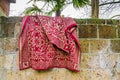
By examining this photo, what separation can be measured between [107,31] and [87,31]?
0.24m

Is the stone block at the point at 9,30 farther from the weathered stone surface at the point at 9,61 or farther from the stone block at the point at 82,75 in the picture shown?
the stone block at the point at 82,75

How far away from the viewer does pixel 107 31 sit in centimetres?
331

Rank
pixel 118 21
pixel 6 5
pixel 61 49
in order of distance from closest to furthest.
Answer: pixel 61 49 < pixel 118 21 < pixel 6 5

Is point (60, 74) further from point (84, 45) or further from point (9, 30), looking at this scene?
point (9, 30)

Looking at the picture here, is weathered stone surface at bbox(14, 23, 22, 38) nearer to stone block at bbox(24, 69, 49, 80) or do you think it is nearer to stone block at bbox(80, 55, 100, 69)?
stone block at bbox(24, 69, 49, 80)

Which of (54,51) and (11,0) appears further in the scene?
(11,0)

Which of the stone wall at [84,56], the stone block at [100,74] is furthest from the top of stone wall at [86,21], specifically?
the stone block at [100,74]

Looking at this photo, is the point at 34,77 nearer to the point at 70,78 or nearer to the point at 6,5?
the point at 70,78

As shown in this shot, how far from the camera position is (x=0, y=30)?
3254 mm

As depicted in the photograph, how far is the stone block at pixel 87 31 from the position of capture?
10.7 feet

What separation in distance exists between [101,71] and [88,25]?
55 cm

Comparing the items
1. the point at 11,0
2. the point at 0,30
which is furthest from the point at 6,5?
the point at 0,30

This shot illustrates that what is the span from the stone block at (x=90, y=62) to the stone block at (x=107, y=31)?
0.27 m

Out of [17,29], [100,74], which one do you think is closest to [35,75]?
[17,29]
